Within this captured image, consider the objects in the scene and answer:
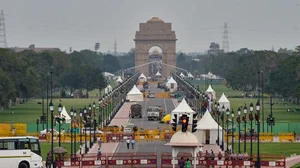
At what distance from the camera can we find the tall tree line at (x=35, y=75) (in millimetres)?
124125

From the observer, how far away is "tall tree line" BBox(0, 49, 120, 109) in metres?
124

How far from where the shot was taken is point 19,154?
56094 millimetres

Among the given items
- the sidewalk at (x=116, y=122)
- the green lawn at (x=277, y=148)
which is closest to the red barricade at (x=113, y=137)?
the sidewalk at (x=116, y=122)

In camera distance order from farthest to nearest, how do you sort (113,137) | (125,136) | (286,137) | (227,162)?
A: (125,136) → (286,137) → (113,137) → (227,162)

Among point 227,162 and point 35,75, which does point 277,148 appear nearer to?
point 227,162

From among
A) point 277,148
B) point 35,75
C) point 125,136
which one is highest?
point 35,75

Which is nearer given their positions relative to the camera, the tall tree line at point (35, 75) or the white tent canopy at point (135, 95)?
the tall tree line at point (35, 75)

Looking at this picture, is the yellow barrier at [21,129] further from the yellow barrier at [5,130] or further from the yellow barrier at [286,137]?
the yellow barrier at [286,137]

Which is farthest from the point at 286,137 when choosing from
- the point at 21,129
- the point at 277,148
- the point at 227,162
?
the point at 227,162

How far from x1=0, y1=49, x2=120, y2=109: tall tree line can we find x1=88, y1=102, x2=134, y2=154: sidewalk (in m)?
11.7

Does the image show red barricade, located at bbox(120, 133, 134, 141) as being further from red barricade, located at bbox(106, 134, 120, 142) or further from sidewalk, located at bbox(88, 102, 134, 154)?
sidewalk, located at bbox(88, 102, 134, 154)

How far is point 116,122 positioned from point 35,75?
44.7 metres

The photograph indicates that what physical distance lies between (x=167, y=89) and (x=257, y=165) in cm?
13140

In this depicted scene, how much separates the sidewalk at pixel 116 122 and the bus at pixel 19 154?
14.2m
